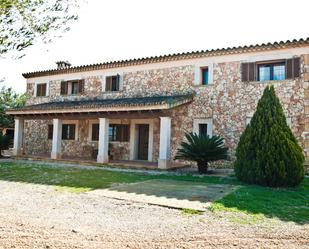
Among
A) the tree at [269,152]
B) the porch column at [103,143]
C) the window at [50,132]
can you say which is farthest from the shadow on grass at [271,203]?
the window at [50,132]

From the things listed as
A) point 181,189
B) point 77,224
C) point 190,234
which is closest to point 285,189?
point 181,189

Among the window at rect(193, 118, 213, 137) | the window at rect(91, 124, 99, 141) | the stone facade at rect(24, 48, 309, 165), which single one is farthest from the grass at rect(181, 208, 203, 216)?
the window at rect(91, 124, 99, 141)

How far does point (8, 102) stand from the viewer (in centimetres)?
3094

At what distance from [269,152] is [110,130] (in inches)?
408

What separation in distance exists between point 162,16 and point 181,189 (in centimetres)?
470

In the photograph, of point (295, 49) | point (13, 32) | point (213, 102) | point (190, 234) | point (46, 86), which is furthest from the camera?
point (46, 86)

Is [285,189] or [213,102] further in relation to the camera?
[213,102]

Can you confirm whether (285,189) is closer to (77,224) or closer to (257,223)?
(257,223)

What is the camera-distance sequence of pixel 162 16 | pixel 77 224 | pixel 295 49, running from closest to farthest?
pixel 77 224 → pixel 162 16 → pixel 295 49

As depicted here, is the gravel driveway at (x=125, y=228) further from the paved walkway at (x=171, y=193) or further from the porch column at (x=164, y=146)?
the porch column at (x=164, y=146)

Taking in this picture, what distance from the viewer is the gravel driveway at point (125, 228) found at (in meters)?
4.22

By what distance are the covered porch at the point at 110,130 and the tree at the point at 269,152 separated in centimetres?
414

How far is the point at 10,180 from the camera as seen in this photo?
10031 millimetres

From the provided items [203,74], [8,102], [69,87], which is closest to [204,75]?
[203,74]
